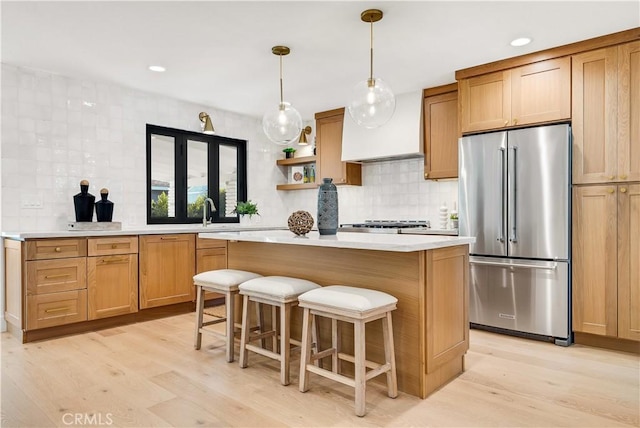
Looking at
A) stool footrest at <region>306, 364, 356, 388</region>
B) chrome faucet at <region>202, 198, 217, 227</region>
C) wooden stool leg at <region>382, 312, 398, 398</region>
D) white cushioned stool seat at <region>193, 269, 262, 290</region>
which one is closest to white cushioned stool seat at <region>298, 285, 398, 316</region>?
wooden stool leg at <region>382, 312, 398, 398</region>

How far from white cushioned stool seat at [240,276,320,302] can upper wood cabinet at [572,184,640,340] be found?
2.12m

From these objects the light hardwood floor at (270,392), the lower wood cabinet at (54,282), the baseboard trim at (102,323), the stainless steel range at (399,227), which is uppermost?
the stainless steel range at (399,227)

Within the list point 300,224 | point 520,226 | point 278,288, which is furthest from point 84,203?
point 520,226

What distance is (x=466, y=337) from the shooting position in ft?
8.73

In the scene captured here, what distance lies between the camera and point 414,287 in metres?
2.29

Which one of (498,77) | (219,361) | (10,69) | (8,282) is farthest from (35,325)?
(498,77)

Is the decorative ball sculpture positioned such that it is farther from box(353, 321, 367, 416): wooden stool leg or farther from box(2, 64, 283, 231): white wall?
box(2, 64, 283, 231): white wall

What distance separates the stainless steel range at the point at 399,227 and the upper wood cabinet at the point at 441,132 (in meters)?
0.54

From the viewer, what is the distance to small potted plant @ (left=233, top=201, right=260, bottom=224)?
5.46 metres

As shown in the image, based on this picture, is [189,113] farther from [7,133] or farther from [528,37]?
[528,37]

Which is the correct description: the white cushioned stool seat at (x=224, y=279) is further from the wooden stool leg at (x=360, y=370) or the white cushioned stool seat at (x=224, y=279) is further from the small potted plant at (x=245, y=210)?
the small potted plant at (x=245, y=210)

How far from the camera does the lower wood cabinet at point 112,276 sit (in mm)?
3674

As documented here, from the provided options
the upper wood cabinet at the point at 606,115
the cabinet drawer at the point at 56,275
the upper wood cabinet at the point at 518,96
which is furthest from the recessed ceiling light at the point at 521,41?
the cabinet drawer at the point at 56,275

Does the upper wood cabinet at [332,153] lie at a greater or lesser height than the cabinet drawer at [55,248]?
greater
